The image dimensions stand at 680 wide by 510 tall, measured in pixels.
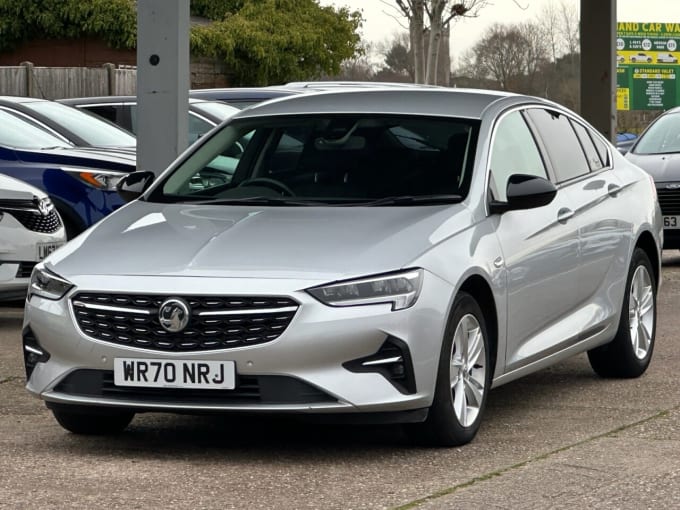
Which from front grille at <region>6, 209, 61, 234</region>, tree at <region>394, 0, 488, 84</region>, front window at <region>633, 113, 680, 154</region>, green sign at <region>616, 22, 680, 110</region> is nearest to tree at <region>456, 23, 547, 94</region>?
green sign at <region>616, 22, 680, 110</region>

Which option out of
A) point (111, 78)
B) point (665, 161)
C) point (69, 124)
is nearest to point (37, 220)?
point (69, 124)

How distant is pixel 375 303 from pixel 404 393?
369mm

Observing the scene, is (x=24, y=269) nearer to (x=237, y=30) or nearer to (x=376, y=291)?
(x=376, y=291)

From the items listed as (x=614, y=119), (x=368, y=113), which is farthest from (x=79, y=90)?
(x=368, y=113)

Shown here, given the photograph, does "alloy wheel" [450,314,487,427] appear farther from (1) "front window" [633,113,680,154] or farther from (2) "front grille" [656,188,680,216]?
(1) "front window" [633,113,680,154]

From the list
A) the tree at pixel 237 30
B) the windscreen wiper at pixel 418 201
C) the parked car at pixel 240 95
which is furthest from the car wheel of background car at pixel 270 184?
the tree at pixel 237 30

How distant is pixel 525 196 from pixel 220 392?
1729mm

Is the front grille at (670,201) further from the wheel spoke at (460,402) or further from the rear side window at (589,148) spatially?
the wheel spoke at (460,402)

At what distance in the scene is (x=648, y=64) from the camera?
51.6 m

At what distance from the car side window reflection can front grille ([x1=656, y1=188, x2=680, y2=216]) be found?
8.13 m

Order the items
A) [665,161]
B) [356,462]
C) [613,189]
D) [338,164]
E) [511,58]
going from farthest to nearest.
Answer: [511,58]
[665,161]
[613,189]
[338,164]
[356,462]

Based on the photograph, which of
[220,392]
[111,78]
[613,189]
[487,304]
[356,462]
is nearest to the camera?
[220,392]

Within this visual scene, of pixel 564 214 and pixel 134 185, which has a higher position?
pixel 134 185

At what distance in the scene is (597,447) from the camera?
6.69m
